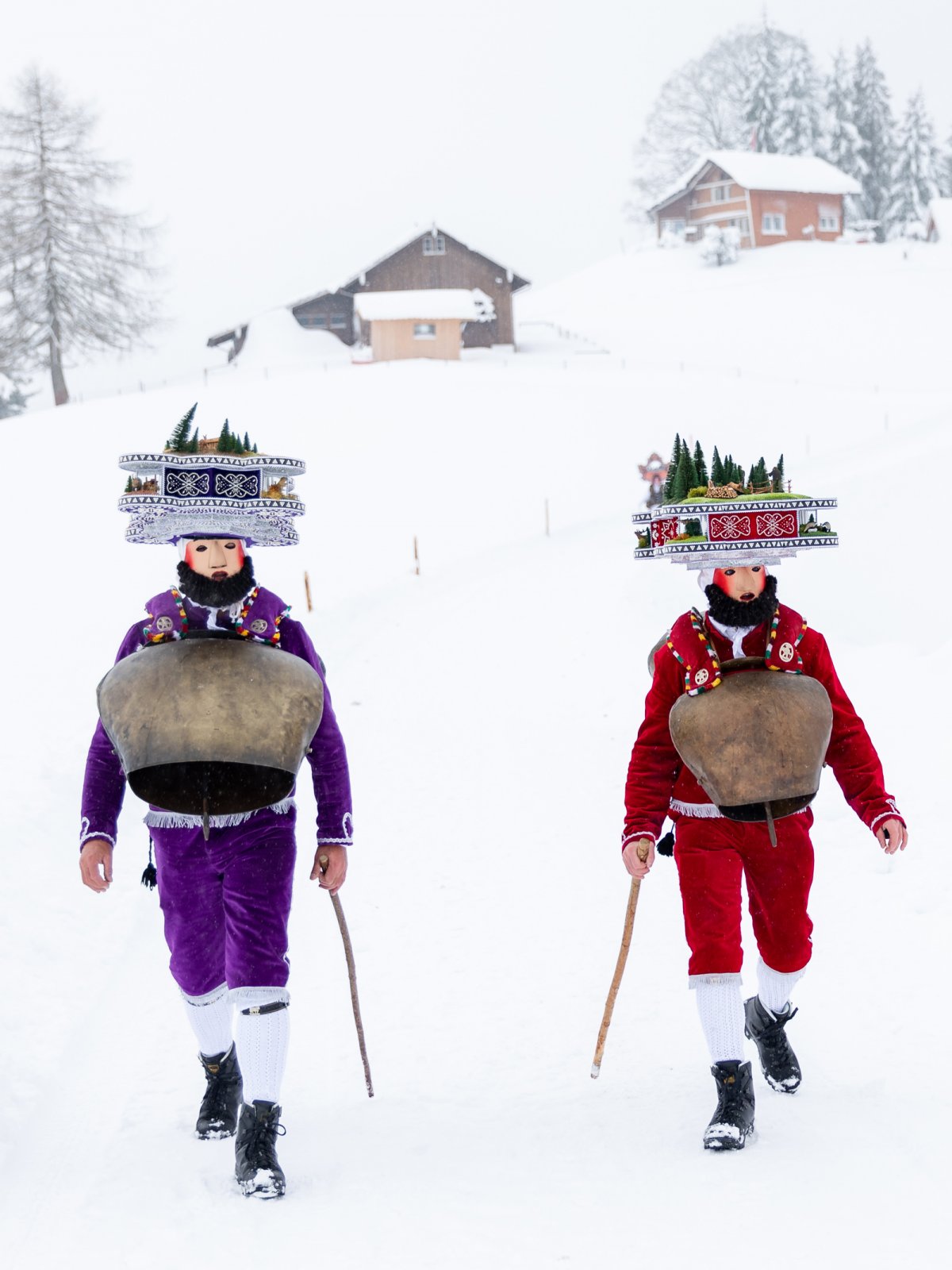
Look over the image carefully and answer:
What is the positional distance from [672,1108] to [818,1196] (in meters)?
0.73

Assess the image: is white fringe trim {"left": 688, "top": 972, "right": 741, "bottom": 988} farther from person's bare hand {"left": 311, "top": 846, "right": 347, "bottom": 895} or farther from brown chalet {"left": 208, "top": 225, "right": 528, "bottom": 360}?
brown chalet {"left": 208, "top": 225, "right": 528, "bottom": 360}

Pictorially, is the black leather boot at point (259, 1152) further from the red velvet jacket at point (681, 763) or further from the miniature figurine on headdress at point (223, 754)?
the red velvet jacket at point (681, 763)

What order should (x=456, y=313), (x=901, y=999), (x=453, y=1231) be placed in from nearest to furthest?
(x=453, y=1231)
(x=901, y=999)
(x=456, y=313)

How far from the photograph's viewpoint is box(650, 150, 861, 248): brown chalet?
6175cm

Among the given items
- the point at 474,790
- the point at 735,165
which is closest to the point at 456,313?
the point at 735,165

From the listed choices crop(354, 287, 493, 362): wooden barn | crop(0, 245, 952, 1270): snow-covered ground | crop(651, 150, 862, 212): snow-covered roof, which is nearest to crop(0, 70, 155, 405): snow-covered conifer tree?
crop(354, 287, 493, 362): wooden barn

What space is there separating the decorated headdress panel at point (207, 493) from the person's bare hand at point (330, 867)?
43.1 inches

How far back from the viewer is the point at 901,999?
4883 millimetres

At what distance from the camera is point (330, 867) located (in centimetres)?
415

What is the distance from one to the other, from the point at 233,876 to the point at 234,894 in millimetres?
57

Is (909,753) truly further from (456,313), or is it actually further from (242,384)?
(456,313)

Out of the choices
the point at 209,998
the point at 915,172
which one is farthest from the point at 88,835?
the point at 915,172

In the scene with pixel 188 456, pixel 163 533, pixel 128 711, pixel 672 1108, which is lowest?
pixel 672 1108

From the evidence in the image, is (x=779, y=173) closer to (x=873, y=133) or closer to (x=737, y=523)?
(x=873, y=133)
